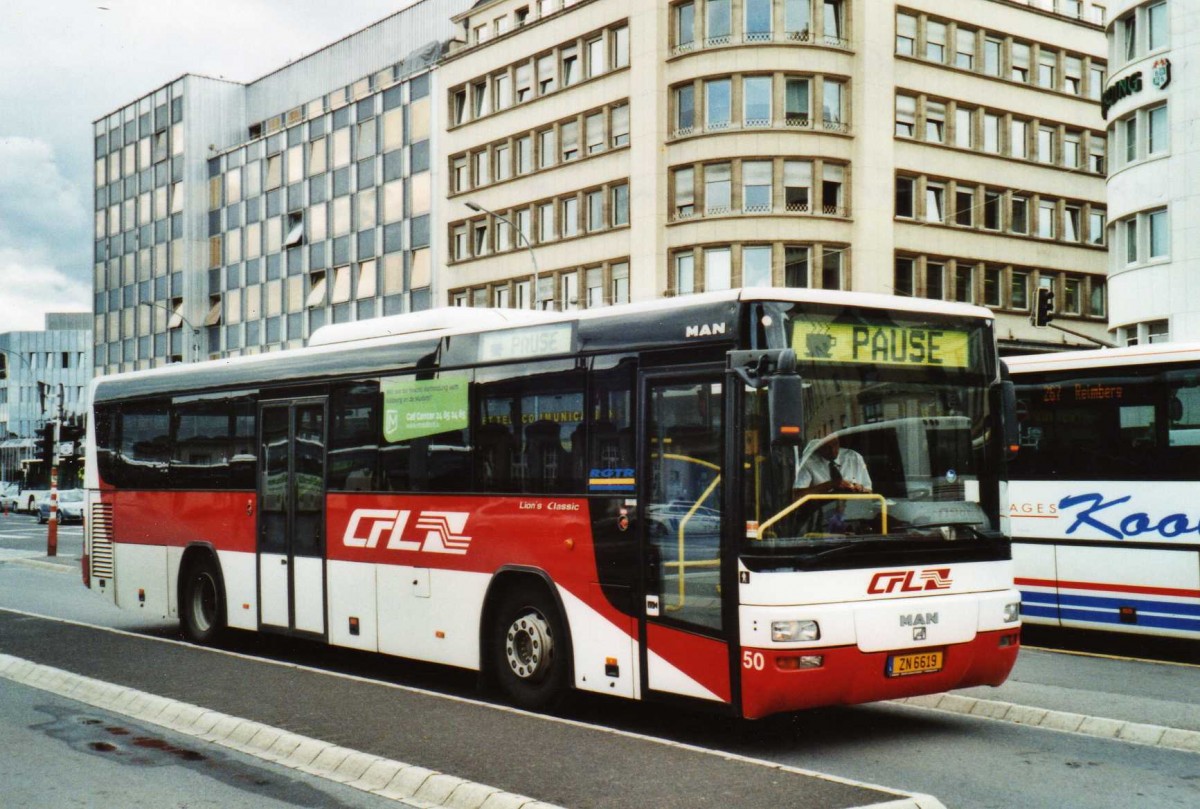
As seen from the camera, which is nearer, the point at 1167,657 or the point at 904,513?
the point at 904,513

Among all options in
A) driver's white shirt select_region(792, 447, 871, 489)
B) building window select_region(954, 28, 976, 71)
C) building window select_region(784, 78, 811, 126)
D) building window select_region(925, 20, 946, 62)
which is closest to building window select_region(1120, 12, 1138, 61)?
building window select_region(925, 20, 946, 62)

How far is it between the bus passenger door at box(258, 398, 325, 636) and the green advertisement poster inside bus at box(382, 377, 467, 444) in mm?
1141

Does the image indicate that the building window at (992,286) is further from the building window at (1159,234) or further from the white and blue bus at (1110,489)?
the white and blue bus at (1110,489)

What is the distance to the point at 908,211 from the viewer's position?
49.4 metres

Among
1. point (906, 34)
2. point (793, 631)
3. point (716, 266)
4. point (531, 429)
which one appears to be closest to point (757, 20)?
point (906, 34)

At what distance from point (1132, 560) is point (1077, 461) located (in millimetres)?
1137

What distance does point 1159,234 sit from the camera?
127ft

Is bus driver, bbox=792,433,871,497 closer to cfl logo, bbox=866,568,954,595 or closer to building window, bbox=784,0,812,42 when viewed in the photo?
cfl logo, bbox=866,568,954,595

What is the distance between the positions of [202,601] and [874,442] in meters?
8.73

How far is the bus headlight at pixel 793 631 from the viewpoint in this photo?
845 cm

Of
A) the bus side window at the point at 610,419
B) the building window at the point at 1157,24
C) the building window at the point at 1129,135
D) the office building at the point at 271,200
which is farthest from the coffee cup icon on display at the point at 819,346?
the office building at the point at 271,200

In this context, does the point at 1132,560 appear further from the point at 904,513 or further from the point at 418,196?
the point at 418,196

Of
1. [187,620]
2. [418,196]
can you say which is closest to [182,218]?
[418,196]

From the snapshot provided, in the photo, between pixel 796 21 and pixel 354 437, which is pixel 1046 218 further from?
pixel 354 437
